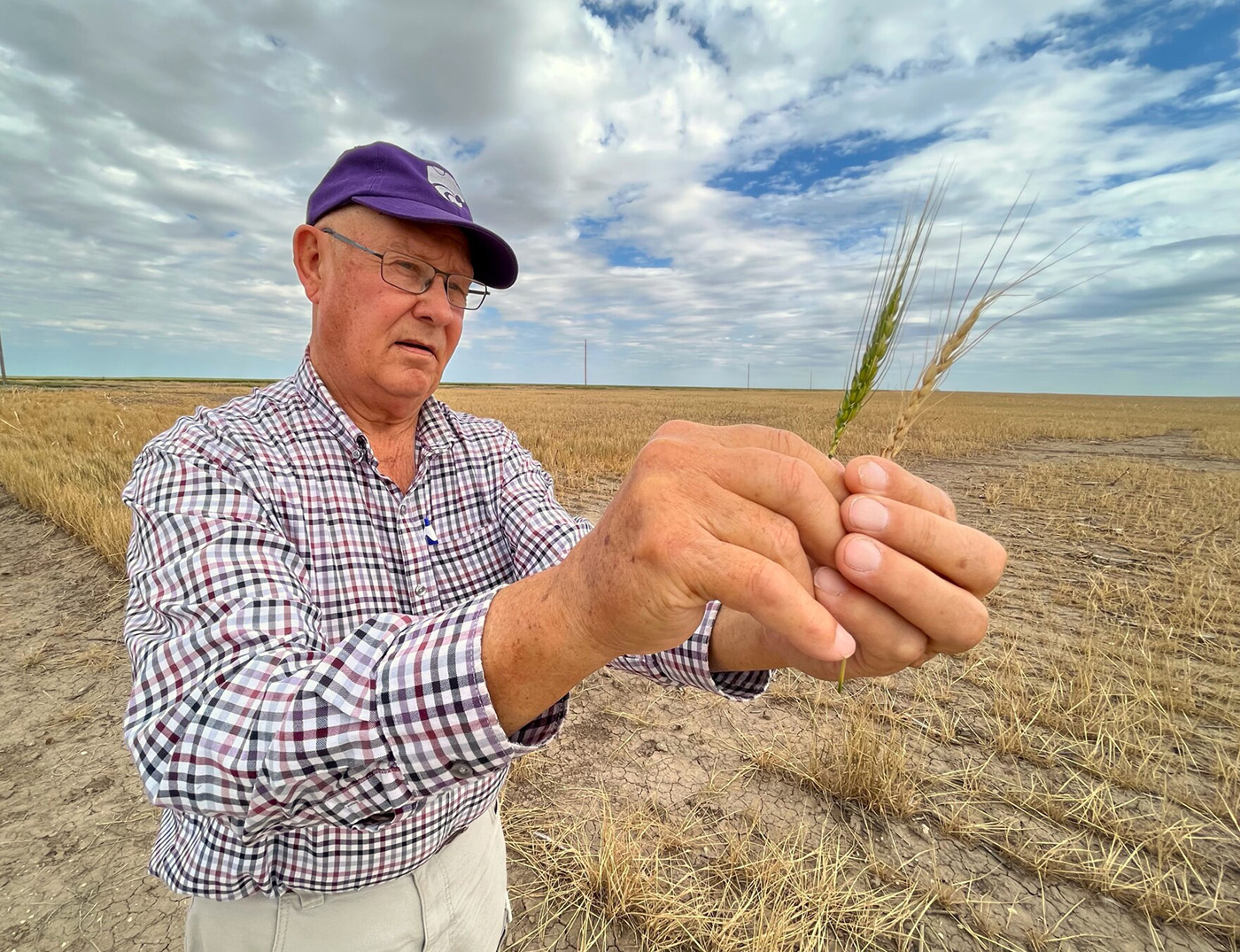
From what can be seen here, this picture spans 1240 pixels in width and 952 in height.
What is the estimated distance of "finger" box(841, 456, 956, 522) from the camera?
1.00 metres

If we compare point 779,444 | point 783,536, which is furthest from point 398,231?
point 783,536

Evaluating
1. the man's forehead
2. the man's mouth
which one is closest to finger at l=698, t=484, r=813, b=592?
the man's mouth

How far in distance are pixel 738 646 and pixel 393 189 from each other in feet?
5.47

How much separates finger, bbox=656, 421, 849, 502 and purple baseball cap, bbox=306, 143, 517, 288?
117 cm

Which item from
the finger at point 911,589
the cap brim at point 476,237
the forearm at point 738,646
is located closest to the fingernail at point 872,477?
the finger at point 911,589

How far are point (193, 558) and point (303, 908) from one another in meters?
1.01

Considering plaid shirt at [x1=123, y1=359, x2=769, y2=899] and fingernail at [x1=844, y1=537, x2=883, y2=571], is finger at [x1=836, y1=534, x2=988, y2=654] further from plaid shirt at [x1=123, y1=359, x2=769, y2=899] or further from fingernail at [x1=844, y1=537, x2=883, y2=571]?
plaid shirt at [x1=123, y1=359, x2=769, y2=899]

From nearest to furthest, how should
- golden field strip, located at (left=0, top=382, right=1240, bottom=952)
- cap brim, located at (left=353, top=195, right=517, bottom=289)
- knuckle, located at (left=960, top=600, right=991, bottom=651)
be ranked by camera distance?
knuckle, located at (left=960, top=600, right=991, bottom=651) → cap brim, located at (left=353, top=195, right=517, bottom=289) → golden field strip, located at (left=0, top=382, right=1240, bottom=952)

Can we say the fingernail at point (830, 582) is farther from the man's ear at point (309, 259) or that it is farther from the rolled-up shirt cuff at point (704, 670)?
the man's ear at point (309, 259)

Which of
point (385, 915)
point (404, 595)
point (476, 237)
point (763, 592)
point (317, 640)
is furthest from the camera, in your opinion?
point (476, 237)

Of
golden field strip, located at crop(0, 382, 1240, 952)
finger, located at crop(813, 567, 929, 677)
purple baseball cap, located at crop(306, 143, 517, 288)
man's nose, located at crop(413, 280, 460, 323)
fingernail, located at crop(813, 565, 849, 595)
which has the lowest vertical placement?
golden field strip, located at crop(0, 382, 1240, 952)

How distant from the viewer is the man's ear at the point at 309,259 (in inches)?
70.3

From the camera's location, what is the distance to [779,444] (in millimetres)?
1016

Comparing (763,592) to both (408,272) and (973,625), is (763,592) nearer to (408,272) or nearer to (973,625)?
(973,625)
